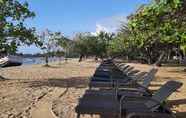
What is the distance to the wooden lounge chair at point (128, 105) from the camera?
824 cm

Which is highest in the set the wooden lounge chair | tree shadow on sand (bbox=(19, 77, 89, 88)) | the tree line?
the tree line

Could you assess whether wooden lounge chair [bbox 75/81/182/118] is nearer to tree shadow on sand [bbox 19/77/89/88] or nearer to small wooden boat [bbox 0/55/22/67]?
tree shadow on sand [bbox 19/77/89/88]

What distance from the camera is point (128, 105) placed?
9008 millimetres

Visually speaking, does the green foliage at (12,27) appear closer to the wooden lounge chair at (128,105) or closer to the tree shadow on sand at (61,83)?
the tree shadow on sand at (61,83)

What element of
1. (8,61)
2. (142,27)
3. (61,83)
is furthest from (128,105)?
(8,61)

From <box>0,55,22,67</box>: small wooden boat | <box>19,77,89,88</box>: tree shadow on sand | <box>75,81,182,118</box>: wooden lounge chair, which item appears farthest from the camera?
<box>0,55,22,67</box>: small wooden boat

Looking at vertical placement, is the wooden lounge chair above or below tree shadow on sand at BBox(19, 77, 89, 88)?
above

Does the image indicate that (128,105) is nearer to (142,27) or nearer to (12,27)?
(142,27)

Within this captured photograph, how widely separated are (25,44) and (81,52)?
243 ft

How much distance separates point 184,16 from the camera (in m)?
11.0

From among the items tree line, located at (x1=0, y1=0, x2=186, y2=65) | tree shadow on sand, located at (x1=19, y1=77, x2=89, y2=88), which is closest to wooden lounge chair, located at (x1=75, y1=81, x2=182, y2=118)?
tree line, located at (x1=0, y1=0, x2=186, y2=65)

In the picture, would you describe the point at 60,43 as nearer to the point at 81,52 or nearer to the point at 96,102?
the point at 81,52

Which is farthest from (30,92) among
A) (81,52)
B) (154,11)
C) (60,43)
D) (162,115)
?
(81,52)

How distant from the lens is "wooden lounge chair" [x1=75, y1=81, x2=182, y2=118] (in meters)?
8.24
